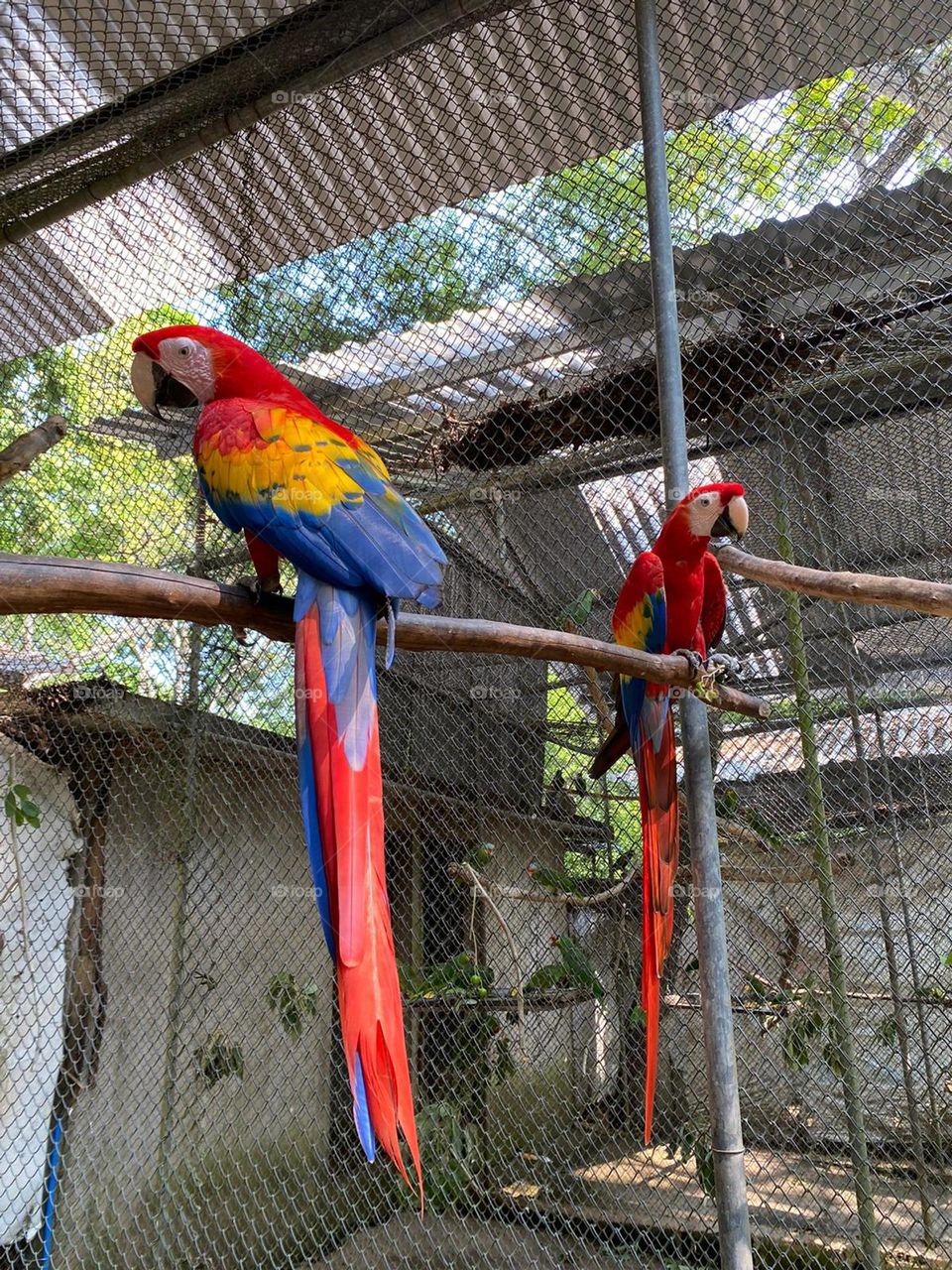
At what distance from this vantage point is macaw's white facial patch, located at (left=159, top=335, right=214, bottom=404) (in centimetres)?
172

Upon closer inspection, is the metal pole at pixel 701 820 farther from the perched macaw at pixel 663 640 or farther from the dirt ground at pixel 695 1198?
the dirt ground at pixel 695 1198

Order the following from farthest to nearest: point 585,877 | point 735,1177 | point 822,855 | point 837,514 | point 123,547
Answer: point 585,877 < point 123,547 < point 837,514 < point 822,855 < point 735,1177

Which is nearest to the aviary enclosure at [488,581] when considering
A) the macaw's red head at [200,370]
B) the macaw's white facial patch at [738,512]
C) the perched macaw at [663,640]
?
the perched macaw at [663,640]

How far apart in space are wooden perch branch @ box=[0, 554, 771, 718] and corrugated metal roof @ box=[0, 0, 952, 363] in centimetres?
169

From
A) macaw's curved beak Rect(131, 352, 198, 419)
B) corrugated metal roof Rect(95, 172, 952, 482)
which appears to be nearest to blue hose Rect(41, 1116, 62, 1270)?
corrugated metal roof Rect(95, 172, 952, 482)

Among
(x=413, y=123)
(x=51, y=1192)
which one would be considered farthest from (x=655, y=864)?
(x=51, y=1192)

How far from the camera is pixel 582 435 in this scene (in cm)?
270

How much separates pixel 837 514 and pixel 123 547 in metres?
2.64

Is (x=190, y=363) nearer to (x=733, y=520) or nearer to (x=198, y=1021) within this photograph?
(x=733, y=520)

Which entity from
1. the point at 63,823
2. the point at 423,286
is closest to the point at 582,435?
the point at 423,286

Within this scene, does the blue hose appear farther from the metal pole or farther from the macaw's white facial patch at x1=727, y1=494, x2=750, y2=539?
the macaw's white facial patch at x1=727, y1=494, x2=750, y2=539

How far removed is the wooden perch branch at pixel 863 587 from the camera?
1396 millimetres

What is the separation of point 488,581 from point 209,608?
2378mm

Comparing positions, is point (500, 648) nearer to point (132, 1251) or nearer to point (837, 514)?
point (837, 514)
